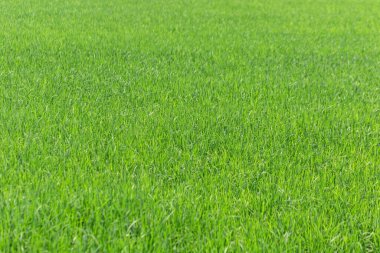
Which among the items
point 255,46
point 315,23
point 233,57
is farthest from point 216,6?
point 233,57

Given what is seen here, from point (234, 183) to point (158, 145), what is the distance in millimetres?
928

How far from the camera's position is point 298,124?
15.6ft

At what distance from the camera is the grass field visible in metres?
2.80

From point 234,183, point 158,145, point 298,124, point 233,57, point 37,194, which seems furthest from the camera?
point 233,57

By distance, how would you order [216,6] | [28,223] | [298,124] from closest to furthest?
[28,223]
[298,124]
[216,6]

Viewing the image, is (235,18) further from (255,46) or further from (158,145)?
(158,145)

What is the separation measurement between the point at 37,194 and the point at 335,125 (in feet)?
9.99

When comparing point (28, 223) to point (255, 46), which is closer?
point (28, 223)

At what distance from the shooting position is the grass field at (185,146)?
2.80m

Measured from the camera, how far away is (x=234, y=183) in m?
3.49

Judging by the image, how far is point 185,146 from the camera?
416 cm

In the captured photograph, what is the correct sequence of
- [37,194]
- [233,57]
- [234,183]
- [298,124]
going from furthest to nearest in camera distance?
[233,57], [298,124], [234,183], [37,194]

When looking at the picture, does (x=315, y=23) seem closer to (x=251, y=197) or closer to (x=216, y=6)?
(x=216, y=6)

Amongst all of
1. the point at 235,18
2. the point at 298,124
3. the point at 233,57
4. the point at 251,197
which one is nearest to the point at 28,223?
the point at 251,197
